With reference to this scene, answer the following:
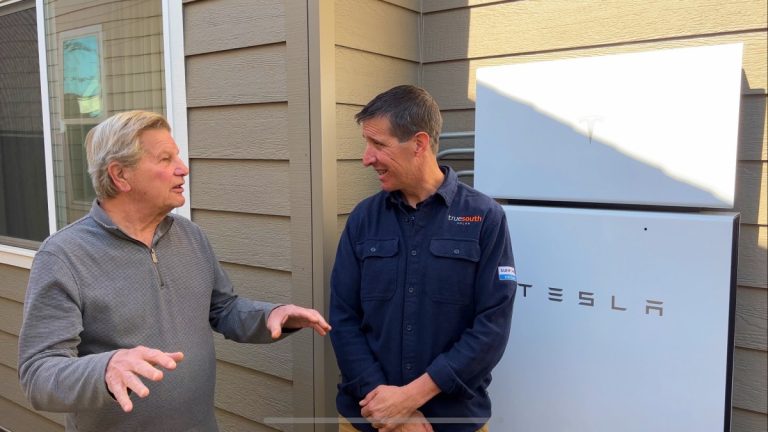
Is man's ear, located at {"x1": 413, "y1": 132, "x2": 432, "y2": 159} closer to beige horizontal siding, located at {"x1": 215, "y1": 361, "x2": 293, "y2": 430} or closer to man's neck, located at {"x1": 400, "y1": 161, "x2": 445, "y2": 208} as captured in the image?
man's neck, located at {"x1": 400, "y1": 161, "x2": 445, "y2": 208}

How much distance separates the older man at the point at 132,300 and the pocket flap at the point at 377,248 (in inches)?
8.7

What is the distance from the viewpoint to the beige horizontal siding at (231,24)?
1.93m

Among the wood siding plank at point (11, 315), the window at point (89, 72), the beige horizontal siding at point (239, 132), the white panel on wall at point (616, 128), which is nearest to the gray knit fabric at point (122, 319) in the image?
the beige horizontal siding at point (239, 132)

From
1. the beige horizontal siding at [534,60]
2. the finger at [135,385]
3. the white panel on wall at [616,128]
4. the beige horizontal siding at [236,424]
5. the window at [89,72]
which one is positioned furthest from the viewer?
the window at [89,72]

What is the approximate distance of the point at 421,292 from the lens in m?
1.47

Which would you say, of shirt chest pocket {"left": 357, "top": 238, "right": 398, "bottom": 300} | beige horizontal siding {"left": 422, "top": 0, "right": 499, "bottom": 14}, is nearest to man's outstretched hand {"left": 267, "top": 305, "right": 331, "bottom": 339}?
shirt chest pocket {"left": 357, "top": 238, "right": 398, "bottom": 300}

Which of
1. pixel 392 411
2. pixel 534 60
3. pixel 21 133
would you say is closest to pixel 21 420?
pixel 21 133

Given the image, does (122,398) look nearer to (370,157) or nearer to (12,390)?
(370,157)

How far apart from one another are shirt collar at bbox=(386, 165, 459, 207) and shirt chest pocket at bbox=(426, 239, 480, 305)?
117 mm

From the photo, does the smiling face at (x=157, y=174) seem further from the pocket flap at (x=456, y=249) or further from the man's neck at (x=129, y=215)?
the pocket flap at (x=456, y=249)

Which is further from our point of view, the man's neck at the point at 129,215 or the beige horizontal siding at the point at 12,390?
the beige horizontal siding at the point at 12,390

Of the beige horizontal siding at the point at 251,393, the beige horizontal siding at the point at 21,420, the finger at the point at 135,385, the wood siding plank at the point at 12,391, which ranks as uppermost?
the finger at the point at 135,385

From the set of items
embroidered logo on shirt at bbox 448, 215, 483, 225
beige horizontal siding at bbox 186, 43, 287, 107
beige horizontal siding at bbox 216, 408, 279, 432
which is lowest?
beige horizontal siding at bbox 216, 408, 279, 432

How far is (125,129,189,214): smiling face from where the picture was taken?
1.44 metres
